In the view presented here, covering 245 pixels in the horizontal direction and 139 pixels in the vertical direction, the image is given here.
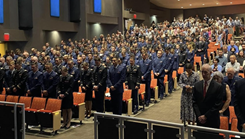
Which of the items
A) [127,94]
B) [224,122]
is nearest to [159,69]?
[127,94]

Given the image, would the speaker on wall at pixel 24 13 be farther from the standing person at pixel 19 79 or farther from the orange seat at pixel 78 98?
the orange seat at pixel 78 98

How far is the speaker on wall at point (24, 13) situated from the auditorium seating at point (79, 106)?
31.7ft

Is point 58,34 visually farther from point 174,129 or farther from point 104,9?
point 174,129

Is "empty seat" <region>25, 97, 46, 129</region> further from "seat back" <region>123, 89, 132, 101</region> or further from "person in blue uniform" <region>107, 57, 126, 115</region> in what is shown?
"seat back" <region>123, 89, 132, 101</region>

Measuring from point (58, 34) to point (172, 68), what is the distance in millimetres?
10950

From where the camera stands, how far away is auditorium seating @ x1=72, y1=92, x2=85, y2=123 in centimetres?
809

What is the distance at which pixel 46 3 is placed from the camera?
60.4ft

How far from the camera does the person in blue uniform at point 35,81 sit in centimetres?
817

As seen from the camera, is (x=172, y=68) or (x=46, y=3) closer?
(x=172, y=68)

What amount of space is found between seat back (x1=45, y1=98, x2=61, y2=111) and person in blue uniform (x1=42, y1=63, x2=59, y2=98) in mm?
467

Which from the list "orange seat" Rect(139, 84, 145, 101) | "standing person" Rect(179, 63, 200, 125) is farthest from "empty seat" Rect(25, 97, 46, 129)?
"standing person" Rect(179, 63, 200, 125)

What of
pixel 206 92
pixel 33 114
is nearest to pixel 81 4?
pixel 33 114

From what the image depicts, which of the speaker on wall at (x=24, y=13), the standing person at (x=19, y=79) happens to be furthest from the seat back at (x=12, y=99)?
the speaker on wall at (x=24, y=13)

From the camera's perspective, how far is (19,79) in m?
8.22
